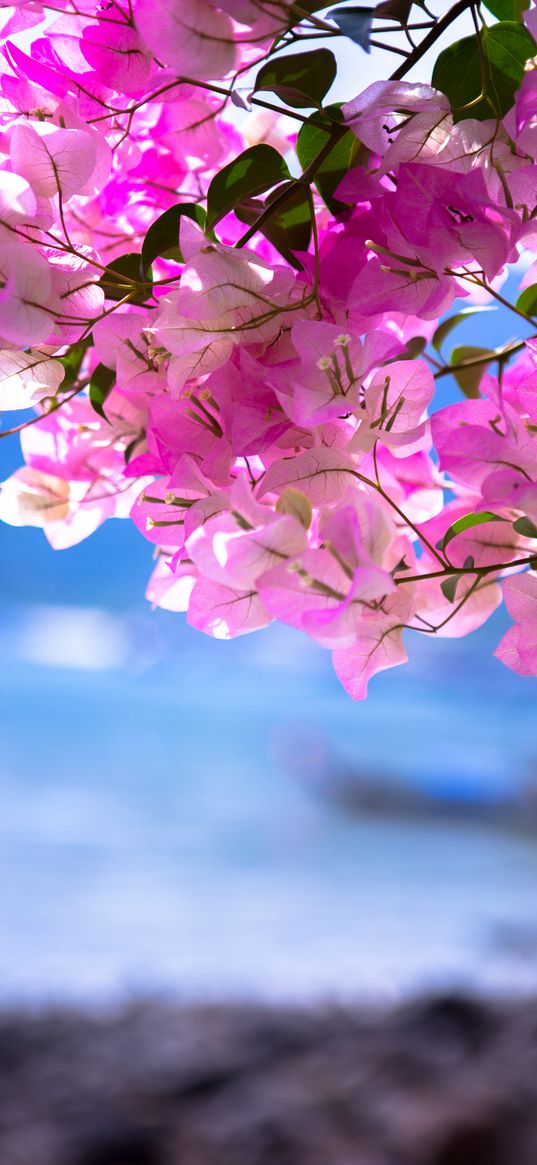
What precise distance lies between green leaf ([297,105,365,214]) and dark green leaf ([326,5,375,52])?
1.8 inches

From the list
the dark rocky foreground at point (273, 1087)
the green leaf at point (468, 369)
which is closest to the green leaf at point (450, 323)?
the green leaf at point (468, 369)

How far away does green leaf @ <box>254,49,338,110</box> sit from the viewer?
0.31 meters

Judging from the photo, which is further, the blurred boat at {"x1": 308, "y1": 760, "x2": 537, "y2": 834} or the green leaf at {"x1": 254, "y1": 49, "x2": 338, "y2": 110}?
the blurred boat at {"x1": 308, "y1": 760, "x2": 537, "y2": 834}

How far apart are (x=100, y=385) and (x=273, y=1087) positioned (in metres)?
1.53

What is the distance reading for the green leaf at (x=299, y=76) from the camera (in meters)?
0.31

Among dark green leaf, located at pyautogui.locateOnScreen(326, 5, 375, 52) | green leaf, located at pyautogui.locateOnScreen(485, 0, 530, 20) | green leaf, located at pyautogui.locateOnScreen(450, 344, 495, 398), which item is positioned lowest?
green leaf, located at pyautogui.locateOnScreen(450, 344, 495, 398)

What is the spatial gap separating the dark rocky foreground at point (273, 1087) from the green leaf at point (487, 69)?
4.74 ft

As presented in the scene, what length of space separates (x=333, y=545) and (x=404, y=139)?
135mm

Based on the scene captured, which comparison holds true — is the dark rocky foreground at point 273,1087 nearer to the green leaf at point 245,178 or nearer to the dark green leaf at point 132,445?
the dark green leaf at point 132,445

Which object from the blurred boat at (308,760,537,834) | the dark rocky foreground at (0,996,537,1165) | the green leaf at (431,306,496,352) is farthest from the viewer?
the blurred boat at (308,760,537,834)

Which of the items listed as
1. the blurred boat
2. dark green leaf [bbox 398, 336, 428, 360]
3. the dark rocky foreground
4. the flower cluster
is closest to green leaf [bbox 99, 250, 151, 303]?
the flower cluster

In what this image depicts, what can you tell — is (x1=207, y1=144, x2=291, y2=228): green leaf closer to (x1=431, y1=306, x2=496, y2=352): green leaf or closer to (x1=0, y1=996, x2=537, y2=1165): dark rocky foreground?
(x1=431, y1=306, x2=496, y2=352): green leaf

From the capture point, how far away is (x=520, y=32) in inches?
13.3

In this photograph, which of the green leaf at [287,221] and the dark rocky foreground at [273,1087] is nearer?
the green leaf at [287,221]
